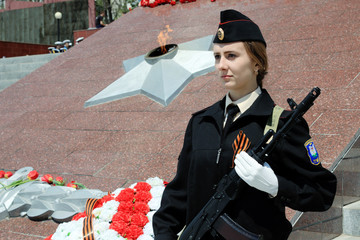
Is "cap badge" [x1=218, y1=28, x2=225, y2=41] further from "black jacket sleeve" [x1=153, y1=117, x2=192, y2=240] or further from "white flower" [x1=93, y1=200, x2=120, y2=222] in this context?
"white flower" [x1=93, y1=200, x2=120, y2=222]

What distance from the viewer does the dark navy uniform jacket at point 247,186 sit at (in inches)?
64.4

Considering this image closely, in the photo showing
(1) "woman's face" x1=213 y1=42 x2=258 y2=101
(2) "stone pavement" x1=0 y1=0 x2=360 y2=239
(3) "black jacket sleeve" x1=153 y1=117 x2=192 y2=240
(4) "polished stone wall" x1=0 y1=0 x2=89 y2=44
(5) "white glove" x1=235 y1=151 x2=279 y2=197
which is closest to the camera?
(5) "white glove" x1=235 y1=151 x2=279 y2=197

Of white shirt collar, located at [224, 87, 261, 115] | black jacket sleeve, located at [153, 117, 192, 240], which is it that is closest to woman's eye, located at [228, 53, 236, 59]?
white shirt collar, located at [224, 87, 261, 115]

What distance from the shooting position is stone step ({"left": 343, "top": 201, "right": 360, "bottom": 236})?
10.7 ft

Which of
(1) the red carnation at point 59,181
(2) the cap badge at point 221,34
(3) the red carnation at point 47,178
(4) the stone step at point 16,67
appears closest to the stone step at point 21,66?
(4) the stone step at point 16,67

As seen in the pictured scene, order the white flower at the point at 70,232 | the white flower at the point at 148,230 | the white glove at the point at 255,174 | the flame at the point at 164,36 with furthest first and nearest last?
the flame at the point at 164,36 < the white flower at the point at 70,232 < the white flower at the point at 148,230 < the white glove at the point at 255,174

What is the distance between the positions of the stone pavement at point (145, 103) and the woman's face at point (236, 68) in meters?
1.96

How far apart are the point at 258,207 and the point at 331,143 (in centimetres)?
228

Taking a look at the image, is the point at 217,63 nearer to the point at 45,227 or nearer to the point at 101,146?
the point at 45,227

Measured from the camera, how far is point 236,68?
174 centimetres

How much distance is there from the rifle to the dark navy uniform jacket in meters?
0.05

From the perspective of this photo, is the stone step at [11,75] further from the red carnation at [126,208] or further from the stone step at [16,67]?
the red carnation at [126,208]

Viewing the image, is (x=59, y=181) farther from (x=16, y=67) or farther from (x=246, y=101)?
(x=16, y=67)

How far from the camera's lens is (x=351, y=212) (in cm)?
329
